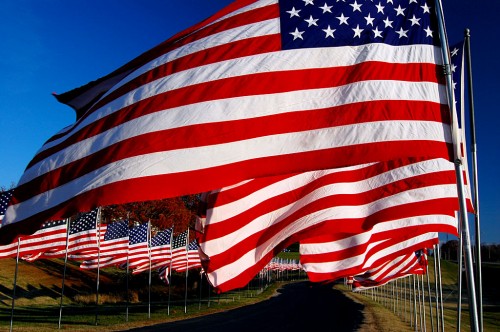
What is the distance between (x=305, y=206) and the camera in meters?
7.65

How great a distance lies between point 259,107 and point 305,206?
2.95 m

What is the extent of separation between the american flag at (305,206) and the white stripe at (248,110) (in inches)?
90.3

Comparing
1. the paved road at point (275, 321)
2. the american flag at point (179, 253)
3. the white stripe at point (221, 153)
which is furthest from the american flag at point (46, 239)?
the white stripe at point (221, 153)

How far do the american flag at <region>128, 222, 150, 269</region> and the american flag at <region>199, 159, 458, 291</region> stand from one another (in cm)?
2032

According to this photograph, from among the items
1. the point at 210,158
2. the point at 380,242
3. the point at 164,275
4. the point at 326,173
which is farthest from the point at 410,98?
the point at 164,275

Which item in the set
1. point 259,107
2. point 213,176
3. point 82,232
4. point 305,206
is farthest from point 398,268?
point 213,176

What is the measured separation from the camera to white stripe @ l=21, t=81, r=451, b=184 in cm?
484

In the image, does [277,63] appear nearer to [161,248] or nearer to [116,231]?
[116,231]

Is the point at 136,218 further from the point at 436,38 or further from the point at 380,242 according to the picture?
the point at 436,38

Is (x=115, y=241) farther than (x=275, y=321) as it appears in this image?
Yes

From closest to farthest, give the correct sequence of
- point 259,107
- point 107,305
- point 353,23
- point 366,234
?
point 259,107 → point 353,23 → point 366,234 → point 107,305

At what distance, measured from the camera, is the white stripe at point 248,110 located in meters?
4.84

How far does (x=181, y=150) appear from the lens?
4.74m

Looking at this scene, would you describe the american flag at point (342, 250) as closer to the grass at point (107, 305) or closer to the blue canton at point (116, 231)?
the grass at point (107, 305)
